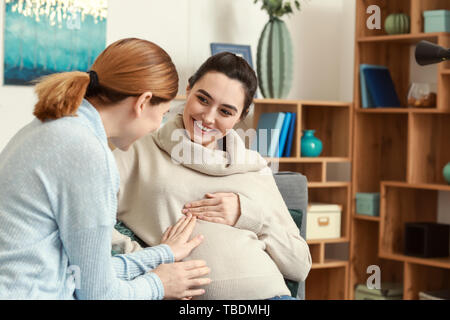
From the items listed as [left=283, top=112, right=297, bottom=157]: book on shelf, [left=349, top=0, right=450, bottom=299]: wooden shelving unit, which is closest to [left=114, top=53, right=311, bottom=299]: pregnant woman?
[left=283, top=112, right=297, bottom=157]: book on shelf

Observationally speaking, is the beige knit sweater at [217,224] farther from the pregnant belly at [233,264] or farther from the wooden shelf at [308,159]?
the wooden shelf at [308,159]

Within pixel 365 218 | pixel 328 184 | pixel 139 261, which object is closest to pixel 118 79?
pixel 139 261

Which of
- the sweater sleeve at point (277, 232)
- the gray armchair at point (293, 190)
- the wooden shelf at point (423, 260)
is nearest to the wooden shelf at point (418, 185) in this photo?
the wooden shelf at point (423, 260)

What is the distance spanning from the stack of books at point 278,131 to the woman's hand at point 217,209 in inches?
60.6

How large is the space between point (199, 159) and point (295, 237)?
1.19 feet

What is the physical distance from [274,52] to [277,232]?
70.2 inches

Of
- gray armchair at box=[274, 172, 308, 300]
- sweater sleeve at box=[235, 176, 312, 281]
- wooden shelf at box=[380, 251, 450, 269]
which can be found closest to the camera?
sweater sleeve at box=[235, 176, 312, 281]

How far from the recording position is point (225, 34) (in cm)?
359

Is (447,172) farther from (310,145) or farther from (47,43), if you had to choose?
(47,43)

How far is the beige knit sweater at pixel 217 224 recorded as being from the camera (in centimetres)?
172

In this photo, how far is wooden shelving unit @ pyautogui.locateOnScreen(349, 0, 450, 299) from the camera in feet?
11.0

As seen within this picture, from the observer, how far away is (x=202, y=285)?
1.66m

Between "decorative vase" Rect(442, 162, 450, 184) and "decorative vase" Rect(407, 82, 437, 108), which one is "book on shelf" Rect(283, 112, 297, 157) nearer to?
"decorative vase" Rect(407, 82, 437, 108)

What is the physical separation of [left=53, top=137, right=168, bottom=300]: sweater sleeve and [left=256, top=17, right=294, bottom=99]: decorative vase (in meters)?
2.29
